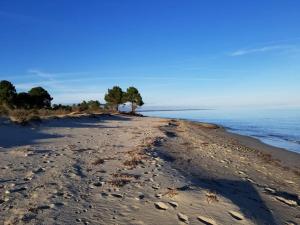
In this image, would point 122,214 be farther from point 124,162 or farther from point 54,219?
point 124,162

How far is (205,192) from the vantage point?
808cm

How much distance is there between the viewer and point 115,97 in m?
82.6

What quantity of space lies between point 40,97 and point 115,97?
18.1 m

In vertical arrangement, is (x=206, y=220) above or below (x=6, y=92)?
below

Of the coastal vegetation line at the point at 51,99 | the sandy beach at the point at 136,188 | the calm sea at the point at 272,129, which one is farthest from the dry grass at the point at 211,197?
the coastal vegetation line at the point at 51,99

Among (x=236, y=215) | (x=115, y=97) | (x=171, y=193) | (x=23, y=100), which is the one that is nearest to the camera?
(x=236, y=215)

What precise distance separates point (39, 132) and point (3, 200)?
45.3 ft

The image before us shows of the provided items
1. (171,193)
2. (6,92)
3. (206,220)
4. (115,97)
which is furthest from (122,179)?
(115,97)

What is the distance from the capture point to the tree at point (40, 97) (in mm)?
69613

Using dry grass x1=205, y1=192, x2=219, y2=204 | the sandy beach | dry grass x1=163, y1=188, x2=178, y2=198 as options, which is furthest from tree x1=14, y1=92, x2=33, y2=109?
dry grass x1=205, y1=192, x2=219, y2=204

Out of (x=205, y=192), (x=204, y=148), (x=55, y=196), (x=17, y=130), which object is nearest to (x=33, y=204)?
(x=55, y=196)

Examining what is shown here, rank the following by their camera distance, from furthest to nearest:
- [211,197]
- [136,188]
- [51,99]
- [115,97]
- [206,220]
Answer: [115,97] → [51,99] → [136,188] → [211,197] → [206,220]

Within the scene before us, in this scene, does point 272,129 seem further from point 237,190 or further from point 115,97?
point 115,97

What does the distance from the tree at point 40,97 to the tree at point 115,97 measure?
14.3m
